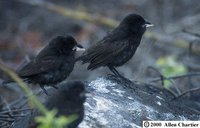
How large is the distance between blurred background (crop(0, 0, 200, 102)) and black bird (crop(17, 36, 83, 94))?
2965 mm

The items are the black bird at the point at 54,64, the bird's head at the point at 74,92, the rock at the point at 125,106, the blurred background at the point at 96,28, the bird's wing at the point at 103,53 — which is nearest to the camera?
the bird's head at the point at 74,92

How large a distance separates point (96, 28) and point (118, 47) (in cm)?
527

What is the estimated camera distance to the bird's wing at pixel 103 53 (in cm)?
849

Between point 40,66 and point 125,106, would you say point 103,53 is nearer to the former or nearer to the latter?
point 40,66

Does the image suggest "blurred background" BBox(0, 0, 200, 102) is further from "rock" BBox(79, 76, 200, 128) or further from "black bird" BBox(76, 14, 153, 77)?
"rock" BBox(79, 76, 200, 128)

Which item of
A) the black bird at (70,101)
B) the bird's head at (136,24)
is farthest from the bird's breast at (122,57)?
the black bird at (70,101)

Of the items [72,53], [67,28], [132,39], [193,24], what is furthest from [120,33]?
[67,28]

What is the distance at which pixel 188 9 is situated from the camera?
46.3ft

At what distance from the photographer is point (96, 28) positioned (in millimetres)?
13805

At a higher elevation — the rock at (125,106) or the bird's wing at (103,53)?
the bird's wing at (103,53)

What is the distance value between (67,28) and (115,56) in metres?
5.69

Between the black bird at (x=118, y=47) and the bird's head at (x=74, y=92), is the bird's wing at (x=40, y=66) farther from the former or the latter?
the bird's head at (x=74, y=92)

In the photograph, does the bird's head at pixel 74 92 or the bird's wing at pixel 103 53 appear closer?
the bird's head at pixel 74 92

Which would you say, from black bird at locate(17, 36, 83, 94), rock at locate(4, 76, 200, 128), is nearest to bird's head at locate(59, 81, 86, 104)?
rock at locate(4, 76, 200, 128)
